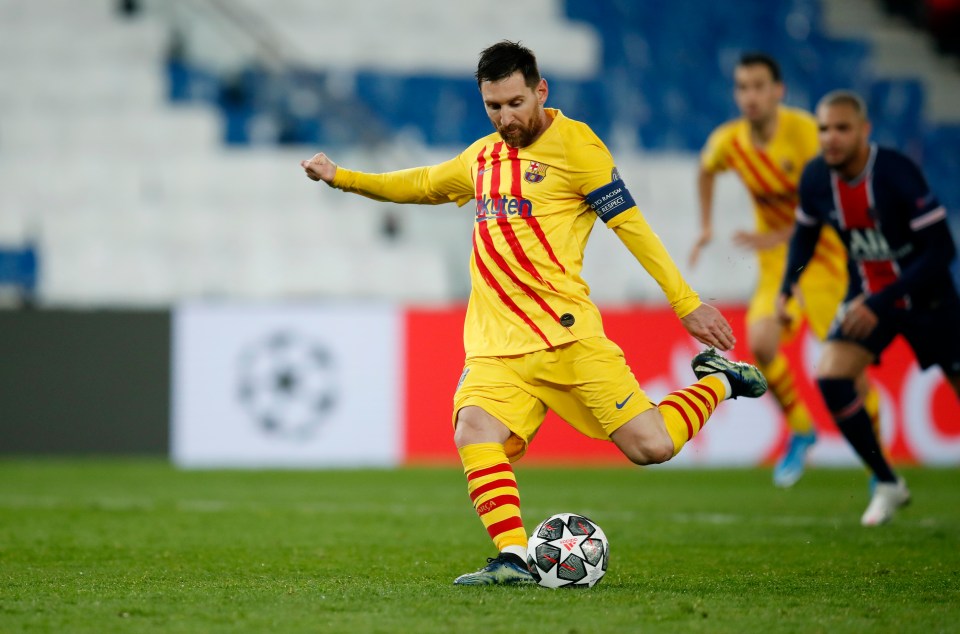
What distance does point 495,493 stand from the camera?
4.71 metres

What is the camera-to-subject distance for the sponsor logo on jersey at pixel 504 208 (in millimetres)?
4887

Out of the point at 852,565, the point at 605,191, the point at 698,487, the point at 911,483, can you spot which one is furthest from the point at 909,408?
the point at 605,191

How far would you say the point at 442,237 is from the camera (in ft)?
43.1

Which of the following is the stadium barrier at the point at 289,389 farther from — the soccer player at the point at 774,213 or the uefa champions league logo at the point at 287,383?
the soccer player at the point at 774,213

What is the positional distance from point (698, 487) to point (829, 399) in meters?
2.84

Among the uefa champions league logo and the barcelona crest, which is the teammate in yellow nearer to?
the barcelona crest

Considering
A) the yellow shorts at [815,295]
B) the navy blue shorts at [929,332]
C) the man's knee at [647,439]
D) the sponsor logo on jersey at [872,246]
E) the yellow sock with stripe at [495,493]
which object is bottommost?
the yellow sock with stripe at [495,493]

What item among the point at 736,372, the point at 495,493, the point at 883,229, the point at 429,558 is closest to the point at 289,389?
the point at 429,558

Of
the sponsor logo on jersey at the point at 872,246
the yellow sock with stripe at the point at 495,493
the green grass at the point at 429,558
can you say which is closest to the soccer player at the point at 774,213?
the green grass at the point at 429,558

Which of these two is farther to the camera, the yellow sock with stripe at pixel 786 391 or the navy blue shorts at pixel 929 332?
the yellow sock with stripe at pixel 786 391

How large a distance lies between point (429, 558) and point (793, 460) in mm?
3699

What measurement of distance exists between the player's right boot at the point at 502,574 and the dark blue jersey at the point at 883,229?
2718 mm

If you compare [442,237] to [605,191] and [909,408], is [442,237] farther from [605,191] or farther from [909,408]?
[605,191]

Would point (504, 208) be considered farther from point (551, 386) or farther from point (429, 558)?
point (429, 558)
